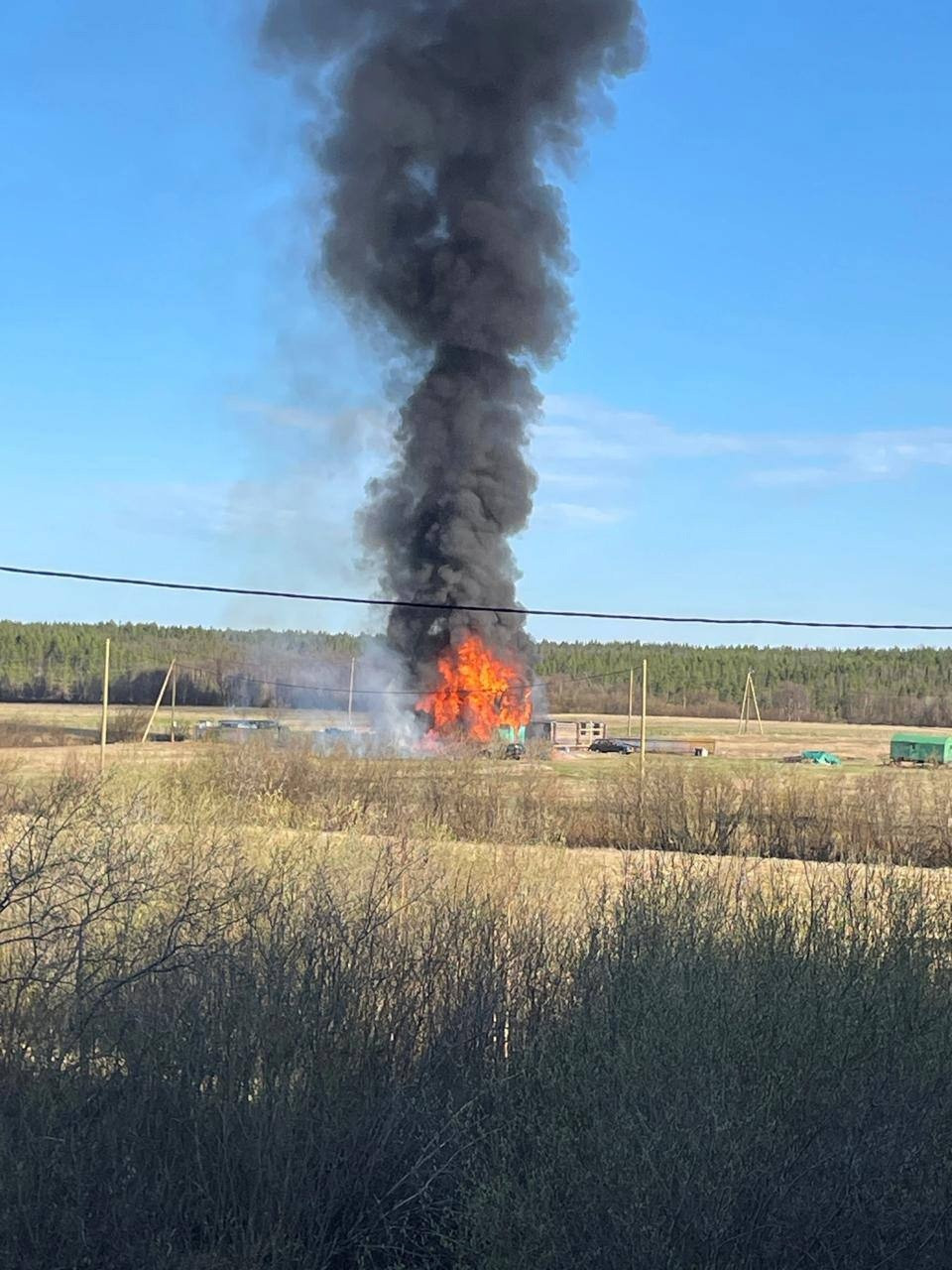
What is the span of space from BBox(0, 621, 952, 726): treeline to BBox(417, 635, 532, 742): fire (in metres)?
6.24

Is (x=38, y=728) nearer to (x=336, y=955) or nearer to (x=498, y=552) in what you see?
(x=498, y=552)

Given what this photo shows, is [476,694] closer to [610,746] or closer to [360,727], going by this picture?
[360,727]

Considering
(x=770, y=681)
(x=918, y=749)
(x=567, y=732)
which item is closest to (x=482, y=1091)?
(x=918, y=749)

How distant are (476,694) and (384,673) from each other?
884 centimetres

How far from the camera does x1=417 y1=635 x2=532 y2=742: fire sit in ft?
151

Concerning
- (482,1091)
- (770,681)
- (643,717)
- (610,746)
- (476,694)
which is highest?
(770,681)

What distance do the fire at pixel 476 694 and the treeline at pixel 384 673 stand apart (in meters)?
6.24

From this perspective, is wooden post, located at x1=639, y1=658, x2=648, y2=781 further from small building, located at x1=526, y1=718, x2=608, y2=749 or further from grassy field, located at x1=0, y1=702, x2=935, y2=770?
small building, located at x1=526, y1=718, x2=608, y2=749

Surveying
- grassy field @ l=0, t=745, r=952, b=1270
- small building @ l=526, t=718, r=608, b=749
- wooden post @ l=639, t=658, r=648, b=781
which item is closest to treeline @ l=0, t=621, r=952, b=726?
→ small building @ l=526, t=718, r=608, b=749

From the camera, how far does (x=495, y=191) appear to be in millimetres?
48281

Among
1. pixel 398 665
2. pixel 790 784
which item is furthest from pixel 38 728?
pixel 790 784

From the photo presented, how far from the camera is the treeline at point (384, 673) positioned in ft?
238

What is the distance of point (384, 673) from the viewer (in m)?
54.1

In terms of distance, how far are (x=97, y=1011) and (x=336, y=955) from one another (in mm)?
1214
